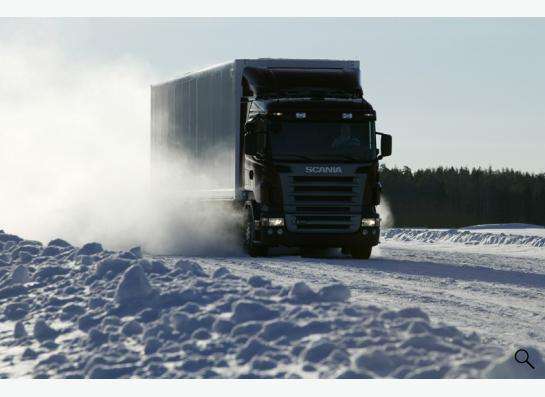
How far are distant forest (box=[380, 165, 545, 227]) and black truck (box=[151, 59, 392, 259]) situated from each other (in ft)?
182

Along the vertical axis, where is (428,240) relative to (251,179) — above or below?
below

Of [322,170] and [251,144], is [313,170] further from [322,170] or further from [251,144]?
[251,144]

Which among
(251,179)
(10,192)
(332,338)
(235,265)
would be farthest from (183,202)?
(332,338)

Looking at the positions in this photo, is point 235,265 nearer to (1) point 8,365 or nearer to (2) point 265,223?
(2) point 265,223

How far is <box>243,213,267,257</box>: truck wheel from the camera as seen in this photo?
837 inches

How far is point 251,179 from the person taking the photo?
2108 centimetres

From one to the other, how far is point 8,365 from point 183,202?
15415 mm

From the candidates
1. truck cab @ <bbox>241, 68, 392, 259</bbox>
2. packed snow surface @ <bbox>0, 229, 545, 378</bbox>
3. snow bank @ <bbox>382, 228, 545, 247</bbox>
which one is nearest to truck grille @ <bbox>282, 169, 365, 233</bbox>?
truck cab @ <bbox>241, 68, 392, 259</bbox>

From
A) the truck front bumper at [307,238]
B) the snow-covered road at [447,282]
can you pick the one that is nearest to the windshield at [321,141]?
the truck front bumper at [307,238]

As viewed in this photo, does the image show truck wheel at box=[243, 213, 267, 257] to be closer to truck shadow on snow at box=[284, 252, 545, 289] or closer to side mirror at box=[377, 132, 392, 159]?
truck shadow on snow at box=[284, 252, 545, 289]

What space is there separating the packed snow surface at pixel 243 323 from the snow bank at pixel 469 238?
1809 cm

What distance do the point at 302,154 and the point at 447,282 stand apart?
4.33m

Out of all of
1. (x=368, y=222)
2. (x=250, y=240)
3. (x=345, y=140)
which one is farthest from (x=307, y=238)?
(x=345, y=140)

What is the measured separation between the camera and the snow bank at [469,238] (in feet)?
114
